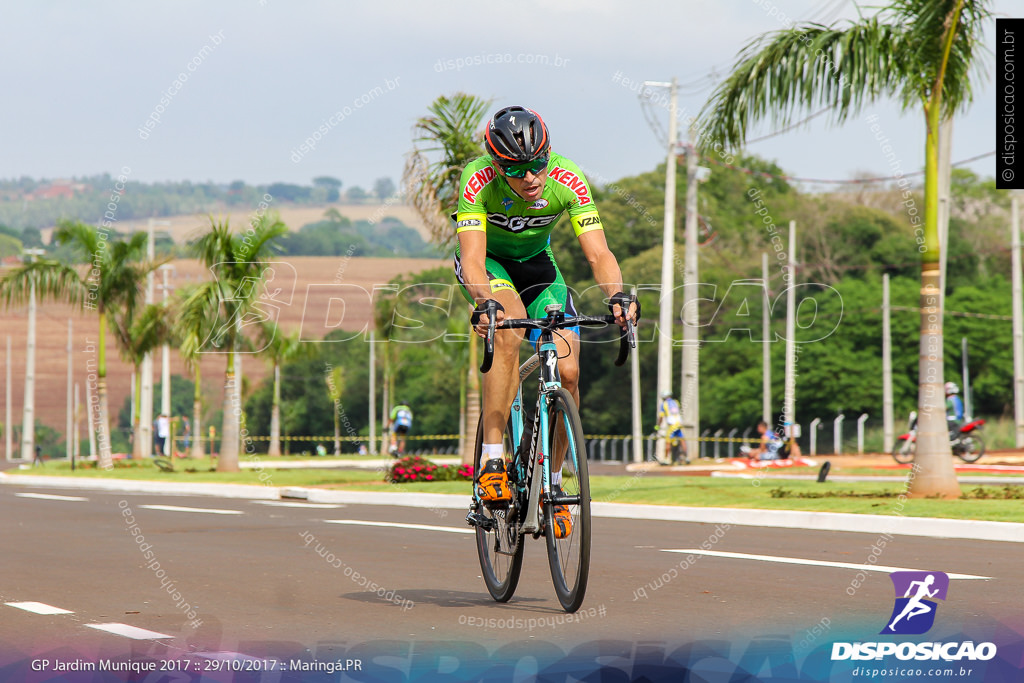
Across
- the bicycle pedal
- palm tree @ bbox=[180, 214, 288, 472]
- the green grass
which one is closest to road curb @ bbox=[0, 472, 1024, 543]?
the green grass

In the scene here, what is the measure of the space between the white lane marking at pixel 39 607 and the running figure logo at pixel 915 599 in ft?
13.8

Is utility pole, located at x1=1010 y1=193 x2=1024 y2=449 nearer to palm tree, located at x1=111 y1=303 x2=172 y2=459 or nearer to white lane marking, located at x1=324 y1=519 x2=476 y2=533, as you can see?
palm tree, located at x1=111 y1=303 x2=172 y2=459

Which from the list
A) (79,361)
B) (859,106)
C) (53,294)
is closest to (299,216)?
(79,361)

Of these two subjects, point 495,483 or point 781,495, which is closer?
point 495,483

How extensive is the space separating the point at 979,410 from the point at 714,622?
60.3 m

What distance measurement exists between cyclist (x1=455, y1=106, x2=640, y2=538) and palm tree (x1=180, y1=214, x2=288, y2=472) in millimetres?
20963

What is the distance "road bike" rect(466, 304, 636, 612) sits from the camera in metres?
6.01

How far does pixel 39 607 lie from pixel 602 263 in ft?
11.7

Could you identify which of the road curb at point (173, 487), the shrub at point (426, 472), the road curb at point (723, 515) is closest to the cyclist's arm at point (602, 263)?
the road curb at point (723, 515)

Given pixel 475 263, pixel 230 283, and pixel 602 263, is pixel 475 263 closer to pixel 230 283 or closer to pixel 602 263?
pixel 602 263

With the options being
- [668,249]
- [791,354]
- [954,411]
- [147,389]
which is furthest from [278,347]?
[954,411]

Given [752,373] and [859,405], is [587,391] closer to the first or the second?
[752,373]

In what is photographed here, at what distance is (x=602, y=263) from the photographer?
6.42 metres

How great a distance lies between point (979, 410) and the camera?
6200cm
